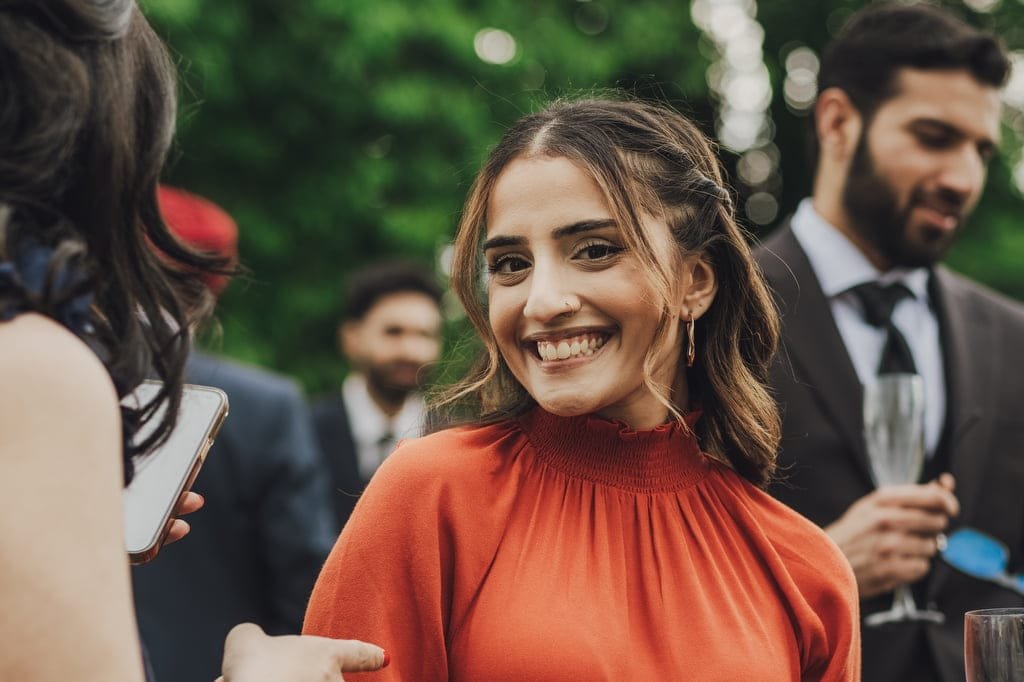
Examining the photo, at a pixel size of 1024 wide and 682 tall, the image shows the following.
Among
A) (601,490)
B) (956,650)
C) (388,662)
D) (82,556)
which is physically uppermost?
(82,556)

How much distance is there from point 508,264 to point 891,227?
7.05 feet

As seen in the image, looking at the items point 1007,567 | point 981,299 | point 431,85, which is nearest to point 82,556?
point 1007,567

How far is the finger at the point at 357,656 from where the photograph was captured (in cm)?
206

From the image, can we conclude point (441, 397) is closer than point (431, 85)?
Yes

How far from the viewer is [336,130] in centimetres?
1037

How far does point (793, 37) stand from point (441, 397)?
1476cm

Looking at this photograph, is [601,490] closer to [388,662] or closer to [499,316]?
[499,316]

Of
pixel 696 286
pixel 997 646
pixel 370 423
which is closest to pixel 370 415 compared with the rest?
pixel 370 423

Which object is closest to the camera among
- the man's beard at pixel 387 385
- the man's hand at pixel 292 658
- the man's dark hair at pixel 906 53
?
the man's hand at pixel 292 658

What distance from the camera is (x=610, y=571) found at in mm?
2391

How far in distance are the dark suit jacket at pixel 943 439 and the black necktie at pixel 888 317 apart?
0.51 ft

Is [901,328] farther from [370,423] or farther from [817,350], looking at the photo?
[370,423]

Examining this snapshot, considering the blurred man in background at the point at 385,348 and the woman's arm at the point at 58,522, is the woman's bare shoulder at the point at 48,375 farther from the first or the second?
the blurred man in background at the point at 385,348

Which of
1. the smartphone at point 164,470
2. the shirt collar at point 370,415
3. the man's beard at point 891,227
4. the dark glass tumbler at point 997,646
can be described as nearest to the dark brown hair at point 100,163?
the smartphone at point 164,470
